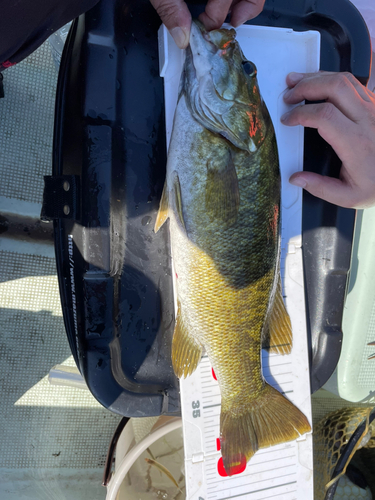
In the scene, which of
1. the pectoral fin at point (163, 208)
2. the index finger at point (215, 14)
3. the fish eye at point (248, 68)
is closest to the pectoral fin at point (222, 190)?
the pectoral fin at point (163, 208)

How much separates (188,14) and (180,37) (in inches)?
3.6

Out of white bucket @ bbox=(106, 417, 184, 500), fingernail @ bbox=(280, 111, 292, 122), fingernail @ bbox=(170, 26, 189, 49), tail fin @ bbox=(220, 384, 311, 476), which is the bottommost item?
white bucket @ bbox=(106, 417, 184, 500)

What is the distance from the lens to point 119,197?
4.40 ft

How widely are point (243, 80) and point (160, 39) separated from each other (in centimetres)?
40

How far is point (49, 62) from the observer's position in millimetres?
1908

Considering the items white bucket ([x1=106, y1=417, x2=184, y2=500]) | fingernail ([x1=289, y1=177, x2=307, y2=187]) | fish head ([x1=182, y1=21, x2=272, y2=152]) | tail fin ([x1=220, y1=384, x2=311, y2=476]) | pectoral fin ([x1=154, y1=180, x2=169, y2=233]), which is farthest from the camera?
white bucket ([x1=106, y1=417, x2=184, y2=500])

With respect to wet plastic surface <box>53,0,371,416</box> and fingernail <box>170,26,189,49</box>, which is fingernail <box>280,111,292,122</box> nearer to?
wet plastic surface <box>53,0,371,416</box>

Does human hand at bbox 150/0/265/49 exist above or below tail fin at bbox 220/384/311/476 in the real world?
above

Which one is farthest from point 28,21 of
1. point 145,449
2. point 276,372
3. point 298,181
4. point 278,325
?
point 145,449

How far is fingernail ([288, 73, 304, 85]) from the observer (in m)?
1.45

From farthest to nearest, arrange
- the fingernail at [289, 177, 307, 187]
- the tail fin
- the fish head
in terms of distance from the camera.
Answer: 1. the fingernail at [289, 177, 307, 187]
2. the tail fin
3. the fish head

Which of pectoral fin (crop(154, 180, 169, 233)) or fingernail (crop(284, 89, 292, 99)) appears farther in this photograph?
fingernail (crop(284, 89, 292, 99))

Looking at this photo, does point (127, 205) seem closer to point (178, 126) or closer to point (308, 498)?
point (178, 126)

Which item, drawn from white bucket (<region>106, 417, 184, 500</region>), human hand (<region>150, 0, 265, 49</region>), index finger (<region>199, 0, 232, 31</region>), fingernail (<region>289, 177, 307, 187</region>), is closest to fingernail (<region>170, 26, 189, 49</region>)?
human hand (<region>150, 0, 265, 49</region>)
